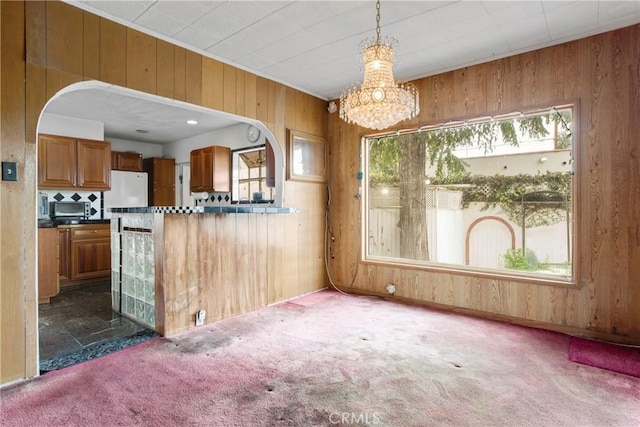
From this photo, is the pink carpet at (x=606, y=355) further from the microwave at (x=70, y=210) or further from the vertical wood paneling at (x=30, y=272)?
the microwave at (x=70, y=210)

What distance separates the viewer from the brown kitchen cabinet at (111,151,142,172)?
236 inches

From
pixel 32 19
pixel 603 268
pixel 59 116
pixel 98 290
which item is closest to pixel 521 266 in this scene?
pixel 603 268

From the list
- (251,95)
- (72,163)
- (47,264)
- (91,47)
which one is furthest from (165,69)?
(72,163)

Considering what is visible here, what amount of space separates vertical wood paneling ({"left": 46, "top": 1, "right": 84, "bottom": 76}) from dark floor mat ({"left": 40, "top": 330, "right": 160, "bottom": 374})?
201 cm

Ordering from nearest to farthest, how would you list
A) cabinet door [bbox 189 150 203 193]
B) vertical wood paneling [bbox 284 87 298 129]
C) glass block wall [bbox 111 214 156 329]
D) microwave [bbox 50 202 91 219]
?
1. glass block wall [bbox 111 214 156 329]
2. vertical wood paneling [bbox 284 87 298 129]
3. microwave [bbox 50 202 91 219]
4. cabinet door [bbox 189 150 203 193]

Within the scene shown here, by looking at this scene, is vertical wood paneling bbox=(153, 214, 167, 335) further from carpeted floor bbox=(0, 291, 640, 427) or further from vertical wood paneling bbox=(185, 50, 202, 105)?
vertical wood paneling bbox=(185, 50, 202, 105)

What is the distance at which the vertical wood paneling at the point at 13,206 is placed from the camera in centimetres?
199

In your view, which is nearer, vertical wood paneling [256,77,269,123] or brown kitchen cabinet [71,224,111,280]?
vertical wood paneling [256,77,269,123]

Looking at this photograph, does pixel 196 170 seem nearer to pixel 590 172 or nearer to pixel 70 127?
pixel 70 127

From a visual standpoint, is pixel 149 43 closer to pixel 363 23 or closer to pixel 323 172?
pixel 363 23

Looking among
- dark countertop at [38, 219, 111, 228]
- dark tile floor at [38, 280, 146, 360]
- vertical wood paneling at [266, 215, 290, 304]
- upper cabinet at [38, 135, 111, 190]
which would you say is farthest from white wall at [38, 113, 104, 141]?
vertical wood paneling at [266, 215, 290, 304]

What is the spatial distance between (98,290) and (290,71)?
147 inches

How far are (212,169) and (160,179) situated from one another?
1718 mm

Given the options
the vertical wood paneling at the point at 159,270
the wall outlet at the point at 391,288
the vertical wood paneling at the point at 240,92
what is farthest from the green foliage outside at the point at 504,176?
the vertical wood paneling at the point at 159,270
